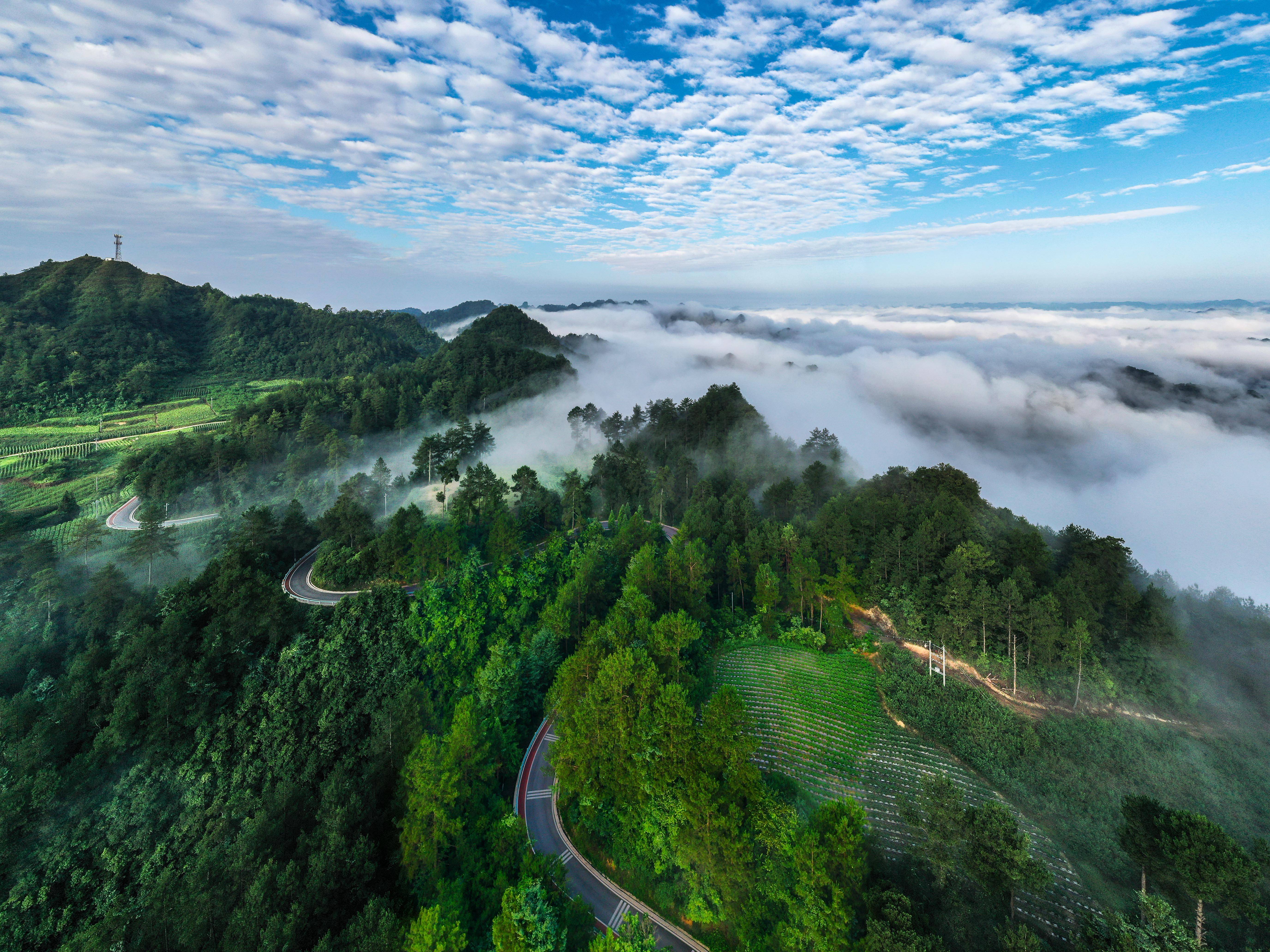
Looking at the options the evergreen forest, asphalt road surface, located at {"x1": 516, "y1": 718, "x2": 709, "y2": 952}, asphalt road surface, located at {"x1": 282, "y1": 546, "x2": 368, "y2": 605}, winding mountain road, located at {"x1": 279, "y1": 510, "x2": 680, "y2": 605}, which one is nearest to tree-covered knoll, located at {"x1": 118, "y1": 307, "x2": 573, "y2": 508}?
the evergreen forest

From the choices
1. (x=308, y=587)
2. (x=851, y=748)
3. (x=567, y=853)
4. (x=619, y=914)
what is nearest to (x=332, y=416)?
(x=308, y=587)

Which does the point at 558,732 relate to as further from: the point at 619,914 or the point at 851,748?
Result: the point at 851,748

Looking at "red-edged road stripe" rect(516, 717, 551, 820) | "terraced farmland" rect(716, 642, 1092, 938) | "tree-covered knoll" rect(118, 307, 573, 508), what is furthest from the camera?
"tree-covered knoll" rect(118, 307, 573, 508)

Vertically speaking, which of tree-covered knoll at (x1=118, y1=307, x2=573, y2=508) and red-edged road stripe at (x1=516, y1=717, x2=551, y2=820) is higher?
tree-covered knoll at (x1=118, y1=307, x2=573, y2=508)

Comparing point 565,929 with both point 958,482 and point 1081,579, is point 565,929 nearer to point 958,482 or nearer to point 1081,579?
point 1081,579

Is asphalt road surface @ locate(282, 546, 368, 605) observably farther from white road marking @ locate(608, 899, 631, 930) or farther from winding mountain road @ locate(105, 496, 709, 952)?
white road marking @ locate(608, 899, 631, 930)

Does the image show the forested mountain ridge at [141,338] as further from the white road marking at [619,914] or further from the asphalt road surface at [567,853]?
the white road marking at [619,914]

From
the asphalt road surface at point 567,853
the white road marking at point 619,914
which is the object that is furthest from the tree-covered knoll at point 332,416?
the white road marking at point 619,914
